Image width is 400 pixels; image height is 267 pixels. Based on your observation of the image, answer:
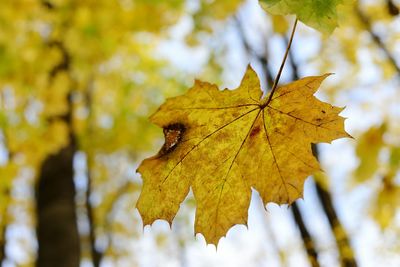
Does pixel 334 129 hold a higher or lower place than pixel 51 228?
lower

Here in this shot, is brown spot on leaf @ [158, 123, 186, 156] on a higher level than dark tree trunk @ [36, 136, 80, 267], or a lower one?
lower

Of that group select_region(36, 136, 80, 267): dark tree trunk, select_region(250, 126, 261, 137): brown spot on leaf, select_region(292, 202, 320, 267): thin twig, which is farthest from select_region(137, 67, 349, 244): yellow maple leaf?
select_region(36, 136, 80, 267): dark tree trunk

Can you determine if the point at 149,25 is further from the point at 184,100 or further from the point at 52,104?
the point at 184,100

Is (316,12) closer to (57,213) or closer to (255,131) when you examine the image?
(255,131)

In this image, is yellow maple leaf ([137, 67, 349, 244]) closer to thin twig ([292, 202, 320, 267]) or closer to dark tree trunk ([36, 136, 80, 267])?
thin twig ([292, 202, 320, 267])

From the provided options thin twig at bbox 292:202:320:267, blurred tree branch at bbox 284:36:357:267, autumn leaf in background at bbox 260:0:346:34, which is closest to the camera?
autumn leaf in background at bbox 260:0:346:34

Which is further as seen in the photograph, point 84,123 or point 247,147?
point 84,123

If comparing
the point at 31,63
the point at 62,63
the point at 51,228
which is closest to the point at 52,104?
the point at 31,63
